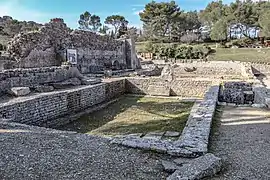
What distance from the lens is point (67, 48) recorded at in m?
21.1

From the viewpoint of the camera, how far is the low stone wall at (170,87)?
A: 16.6 m

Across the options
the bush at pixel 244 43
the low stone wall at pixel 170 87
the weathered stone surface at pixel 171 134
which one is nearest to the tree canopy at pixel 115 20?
the bush at pixel 244 43

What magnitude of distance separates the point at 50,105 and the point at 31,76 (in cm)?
304

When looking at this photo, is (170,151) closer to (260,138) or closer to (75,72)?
(260,138)

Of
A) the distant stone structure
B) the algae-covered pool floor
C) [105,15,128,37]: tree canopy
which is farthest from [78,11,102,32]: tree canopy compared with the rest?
the algae-covered pool floor

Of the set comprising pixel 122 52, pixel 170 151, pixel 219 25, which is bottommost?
pixel 170 151

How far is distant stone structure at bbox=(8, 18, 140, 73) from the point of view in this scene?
18109 mm

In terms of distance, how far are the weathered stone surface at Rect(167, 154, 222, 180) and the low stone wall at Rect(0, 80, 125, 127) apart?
5.78 m

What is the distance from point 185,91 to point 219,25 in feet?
138

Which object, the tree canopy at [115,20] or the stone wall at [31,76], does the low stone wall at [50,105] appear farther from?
the tree canopy at [115,20]

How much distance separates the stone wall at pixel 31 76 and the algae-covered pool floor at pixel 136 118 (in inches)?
113

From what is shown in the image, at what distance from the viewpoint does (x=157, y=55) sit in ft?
140

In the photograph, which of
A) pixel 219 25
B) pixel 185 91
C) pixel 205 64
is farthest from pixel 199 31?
pixel 185 91

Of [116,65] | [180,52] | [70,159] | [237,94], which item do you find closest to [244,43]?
[180,52]
